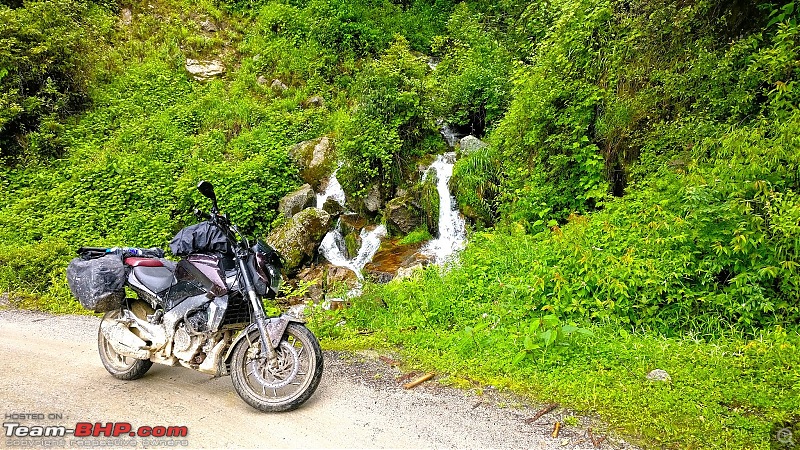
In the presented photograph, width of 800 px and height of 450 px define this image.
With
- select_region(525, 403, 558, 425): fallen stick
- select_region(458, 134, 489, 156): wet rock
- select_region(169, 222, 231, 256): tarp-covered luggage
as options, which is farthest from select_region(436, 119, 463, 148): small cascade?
select_region(525, 403, 558, 425): fallen stick

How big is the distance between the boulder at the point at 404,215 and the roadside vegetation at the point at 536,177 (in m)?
0.48

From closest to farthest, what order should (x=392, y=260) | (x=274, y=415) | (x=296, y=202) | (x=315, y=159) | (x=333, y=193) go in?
(x=274, y=415)
(x=392, y=260)
(x=296, y=202)
(x=333, y=193)
(x=315, y=159)

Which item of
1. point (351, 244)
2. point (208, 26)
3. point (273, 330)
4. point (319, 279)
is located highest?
point (208, 26)

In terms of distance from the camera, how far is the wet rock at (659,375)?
3876 millimetres

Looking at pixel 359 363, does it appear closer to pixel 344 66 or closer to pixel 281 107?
pixel 281 107

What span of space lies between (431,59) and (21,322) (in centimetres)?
1446

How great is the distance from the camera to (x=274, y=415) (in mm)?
3592

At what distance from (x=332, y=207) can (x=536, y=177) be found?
5807 millimetres

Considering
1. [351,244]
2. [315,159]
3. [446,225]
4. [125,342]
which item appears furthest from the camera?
[315,159]

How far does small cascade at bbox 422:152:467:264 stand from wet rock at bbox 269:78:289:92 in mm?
7563

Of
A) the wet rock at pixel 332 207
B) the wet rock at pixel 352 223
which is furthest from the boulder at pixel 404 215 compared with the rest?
the wet rock at pixel 332 207

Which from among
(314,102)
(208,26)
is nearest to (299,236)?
(314,102)

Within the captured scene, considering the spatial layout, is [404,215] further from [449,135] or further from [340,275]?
[449,135]

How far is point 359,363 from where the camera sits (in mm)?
4715
